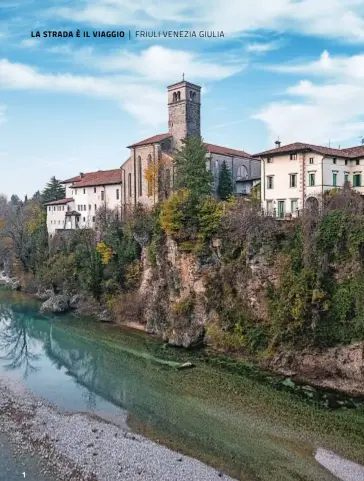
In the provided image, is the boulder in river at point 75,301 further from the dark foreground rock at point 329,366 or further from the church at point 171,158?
the dark foreground rock at point 329,366

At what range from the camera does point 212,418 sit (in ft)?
59.8

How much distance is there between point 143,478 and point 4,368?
50.5 feet

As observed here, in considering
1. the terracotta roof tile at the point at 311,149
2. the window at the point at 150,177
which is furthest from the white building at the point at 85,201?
the terracotta roof tile at the point at 311,149

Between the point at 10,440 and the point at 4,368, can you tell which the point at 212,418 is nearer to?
the point at 10,440

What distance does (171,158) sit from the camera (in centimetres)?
4194

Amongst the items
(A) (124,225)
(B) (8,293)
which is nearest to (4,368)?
(A) (124,225)

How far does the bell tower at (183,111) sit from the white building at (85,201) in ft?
29.0

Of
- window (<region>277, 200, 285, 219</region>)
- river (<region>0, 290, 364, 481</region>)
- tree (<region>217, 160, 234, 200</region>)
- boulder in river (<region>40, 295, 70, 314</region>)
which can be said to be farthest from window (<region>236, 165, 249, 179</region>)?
river (<region>0, 290, 364, 481</region>)

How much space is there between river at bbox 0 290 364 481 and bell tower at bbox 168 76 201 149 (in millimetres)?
23050

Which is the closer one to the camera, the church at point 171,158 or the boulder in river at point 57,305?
the boulder in river at point 57,305

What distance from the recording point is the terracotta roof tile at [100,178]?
48781 mm

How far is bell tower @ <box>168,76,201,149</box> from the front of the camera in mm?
43531

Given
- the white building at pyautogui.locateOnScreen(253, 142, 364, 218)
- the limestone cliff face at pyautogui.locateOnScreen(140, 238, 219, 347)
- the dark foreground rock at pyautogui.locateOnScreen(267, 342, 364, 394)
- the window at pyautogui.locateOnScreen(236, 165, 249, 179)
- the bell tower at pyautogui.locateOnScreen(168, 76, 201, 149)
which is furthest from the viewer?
the window at pyautogui.locateOnScreen(236, 165, 249, 179)

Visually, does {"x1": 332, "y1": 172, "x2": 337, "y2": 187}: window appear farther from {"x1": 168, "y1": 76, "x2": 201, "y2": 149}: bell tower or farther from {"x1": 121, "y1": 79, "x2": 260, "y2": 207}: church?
{"x1": 168, "y1": 76, "x2": 201, "y2": 149}: bell tower
